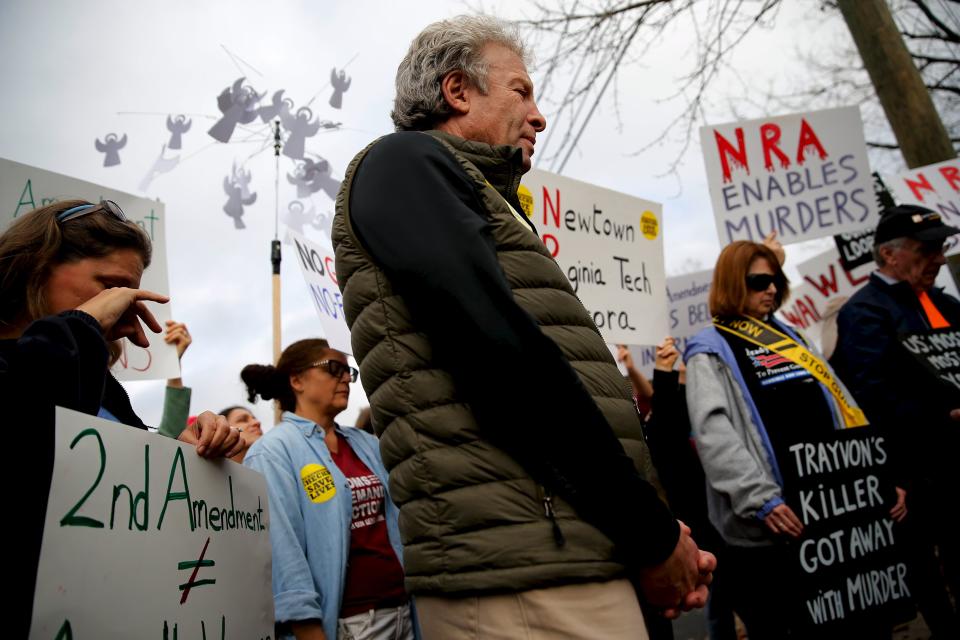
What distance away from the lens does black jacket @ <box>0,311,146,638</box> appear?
1179 millimetres

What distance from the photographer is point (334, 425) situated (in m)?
3.25

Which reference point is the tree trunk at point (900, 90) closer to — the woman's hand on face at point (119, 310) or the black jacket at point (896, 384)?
the black jacket at point (896, 384)

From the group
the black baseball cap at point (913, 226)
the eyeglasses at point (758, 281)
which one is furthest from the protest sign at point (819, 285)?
the eyeglasses at point (758, 281)

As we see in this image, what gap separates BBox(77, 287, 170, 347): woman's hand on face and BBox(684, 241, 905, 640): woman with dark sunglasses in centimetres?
217

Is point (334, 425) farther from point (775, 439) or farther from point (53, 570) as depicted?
point (53, 570)

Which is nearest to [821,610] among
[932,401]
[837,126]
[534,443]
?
[932,401]

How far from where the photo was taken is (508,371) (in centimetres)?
125

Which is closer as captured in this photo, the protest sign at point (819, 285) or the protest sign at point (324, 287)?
the protest sign at point (324, 287)

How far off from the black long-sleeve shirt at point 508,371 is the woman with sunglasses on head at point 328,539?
1488 millimetres

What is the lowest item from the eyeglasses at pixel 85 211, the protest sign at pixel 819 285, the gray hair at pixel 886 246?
the eyeglasses at pixel 85 211

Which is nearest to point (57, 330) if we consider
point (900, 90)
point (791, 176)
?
point (791, 176)

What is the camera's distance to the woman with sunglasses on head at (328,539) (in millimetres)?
2486

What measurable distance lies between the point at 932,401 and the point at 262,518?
309 cm

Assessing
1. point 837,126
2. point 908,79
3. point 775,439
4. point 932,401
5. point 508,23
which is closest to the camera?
point 508,23
